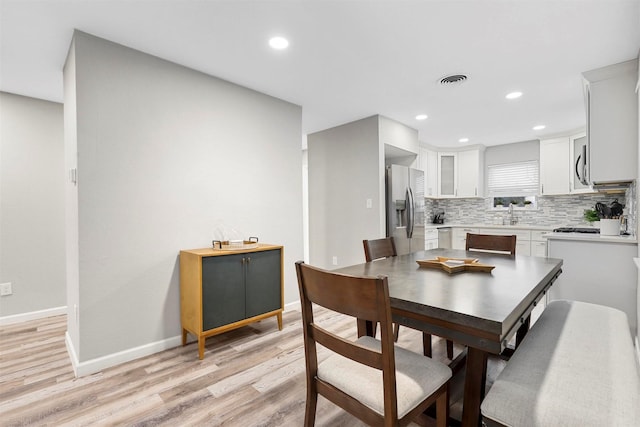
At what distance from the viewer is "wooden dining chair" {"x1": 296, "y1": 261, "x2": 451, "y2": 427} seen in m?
0.98

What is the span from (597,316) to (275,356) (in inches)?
82.2

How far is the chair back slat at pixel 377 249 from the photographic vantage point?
2.28m

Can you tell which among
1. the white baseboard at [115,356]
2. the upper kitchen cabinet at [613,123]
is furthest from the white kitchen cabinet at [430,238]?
the white baseboard at [115,356]

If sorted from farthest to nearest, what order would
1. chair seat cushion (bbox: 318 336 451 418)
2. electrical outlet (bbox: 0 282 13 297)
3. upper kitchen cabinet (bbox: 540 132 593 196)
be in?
upper kitchen cabinet (bbox: 540 132 593 196) → electrical outlet (bbox: 0 282 13 297) → chair seat cushion (bbox: 318 336 451 418)

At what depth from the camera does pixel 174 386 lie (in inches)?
77.1

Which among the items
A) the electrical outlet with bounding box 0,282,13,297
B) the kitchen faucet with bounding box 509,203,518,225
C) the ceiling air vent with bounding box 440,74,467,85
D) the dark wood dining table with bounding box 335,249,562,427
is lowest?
the electrical outlet with bounding box 0,282,13,297

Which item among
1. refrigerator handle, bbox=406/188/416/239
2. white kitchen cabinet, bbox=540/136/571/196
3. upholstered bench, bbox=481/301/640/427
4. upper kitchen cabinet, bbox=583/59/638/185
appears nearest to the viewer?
Answer: upholstered bench, bbox=481/301/640/427

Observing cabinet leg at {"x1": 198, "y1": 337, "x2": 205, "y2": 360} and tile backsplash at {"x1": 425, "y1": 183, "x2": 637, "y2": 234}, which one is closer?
cabinet leg at {"x1": 198, "y1": 337, "x2": 205, "y2": 360}

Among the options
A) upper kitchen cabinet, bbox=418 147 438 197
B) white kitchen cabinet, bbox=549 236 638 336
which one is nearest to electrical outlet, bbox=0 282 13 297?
white kitchen cabinet, bbox=549 236 638 336

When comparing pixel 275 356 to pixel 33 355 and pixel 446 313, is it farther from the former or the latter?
pixel 33 355

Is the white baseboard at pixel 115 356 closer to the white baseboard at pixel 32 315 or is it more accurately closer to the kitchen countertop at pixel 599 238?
the white baseboard at pixel 32 315

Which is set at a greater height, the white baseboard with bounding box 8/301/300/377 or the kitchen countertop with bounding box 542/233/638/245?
the kitchen countertop with bounding box 542/233/638/245

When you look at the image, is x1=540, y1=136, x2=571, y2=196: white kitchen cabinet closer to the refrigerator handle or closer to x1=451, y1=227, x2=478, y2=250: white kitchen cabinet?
x1=451, y1=227, x2=478, y2=250: white kitchen cabinet

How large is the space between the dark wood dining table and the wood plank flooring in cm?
73
